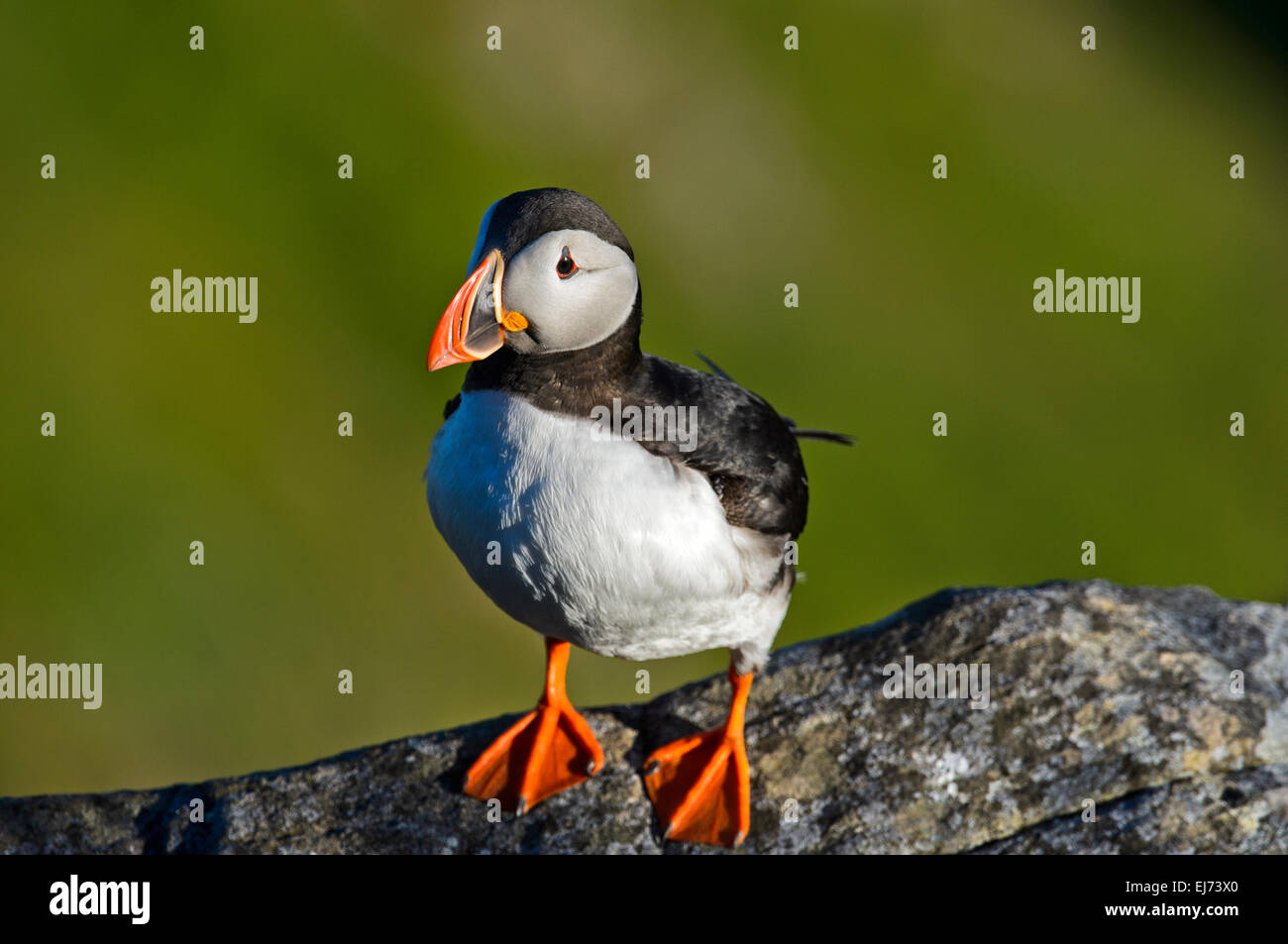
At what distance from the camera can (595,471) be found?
4.48 m

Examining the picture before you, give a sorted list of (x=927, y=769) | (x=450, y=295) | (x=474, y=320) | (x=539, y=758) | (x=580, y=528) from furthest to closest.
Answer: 1. (x=450, y=295)
2. (x=539, y=758)
3. (x=927, y=769)
4. (x=580, y=528)
5. (x=474, y=320)

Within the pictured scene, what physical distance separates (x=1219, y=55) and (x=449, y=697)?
14.3m

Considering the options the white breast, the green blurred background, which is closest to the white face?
the white breast

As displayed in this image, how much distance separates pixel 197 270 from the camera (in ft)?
41.3

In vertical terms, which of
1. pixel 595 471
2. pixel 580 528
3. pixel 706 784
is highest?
pixel 595 471

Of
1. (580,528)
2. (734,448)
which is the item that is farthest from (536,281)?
(734,448)

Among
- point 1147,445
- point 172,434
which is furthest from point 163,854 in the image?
point 1147,445

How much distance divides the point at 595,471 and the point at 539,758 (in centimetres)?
157

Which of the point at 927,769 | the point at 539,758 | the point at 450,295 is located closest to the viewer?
the point at 927,769

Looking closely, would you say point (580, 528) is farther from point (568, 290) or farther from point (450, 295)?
point (450, 295)

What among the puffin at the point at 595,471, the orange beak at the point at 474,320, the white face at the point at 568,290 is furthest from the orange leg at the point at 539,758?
the orange beak at the point at 474,320

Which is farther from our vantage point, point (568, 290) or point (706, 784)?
point (706, 784)

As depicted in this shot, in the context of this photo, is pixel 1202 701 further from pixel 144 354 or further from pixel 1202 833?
pixel 144 354

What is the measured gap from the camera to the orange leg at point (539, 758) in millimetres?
5266
